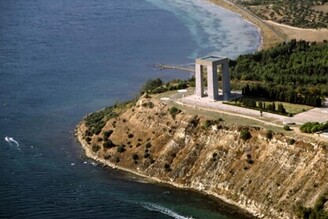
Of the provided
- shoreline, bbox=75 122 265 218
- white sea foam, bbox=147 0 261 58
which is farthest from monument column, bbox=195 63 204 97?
white sea foam, bbox=147 0 261 58

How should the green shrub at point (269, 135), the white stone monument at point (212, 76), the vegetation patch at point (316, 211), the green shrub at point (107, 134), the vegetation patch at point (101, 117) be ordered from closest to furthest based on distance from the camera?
the vegetation patch at point (316, 211) < the green shrub at point (269, 135) < the white stone monument at point (212, 76) < the green shrub at point (107, 134) < the vegetation patch at point (101, 117)

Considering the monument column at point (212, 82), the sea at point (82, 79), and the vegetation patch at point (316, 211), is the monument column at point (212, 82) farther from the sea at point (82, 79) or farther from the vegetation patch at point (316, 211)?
the vegetation patch at point (316, 211)

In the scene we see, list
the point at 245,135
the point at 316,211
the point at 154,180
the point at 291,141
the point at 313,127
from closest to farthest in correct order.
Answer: the point at 316,211, the point at 291,141, the point at 313,127, the point at 245,135, the point at 154,180

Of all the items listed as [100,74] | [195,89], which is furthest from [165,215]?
[100,74]

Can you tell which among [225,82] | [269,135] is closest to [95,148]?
[225,82]

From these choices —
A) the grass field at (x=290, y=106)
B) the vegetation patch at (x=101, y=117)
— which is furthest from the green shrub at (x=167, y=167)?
the vegetation patch at (x=101, y=117)

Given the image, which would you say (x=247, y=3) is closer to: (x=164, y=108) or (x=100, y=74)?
(x=100, y=74)

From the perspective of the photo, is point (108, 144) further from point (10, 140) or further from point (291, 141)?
point (291, 141)
